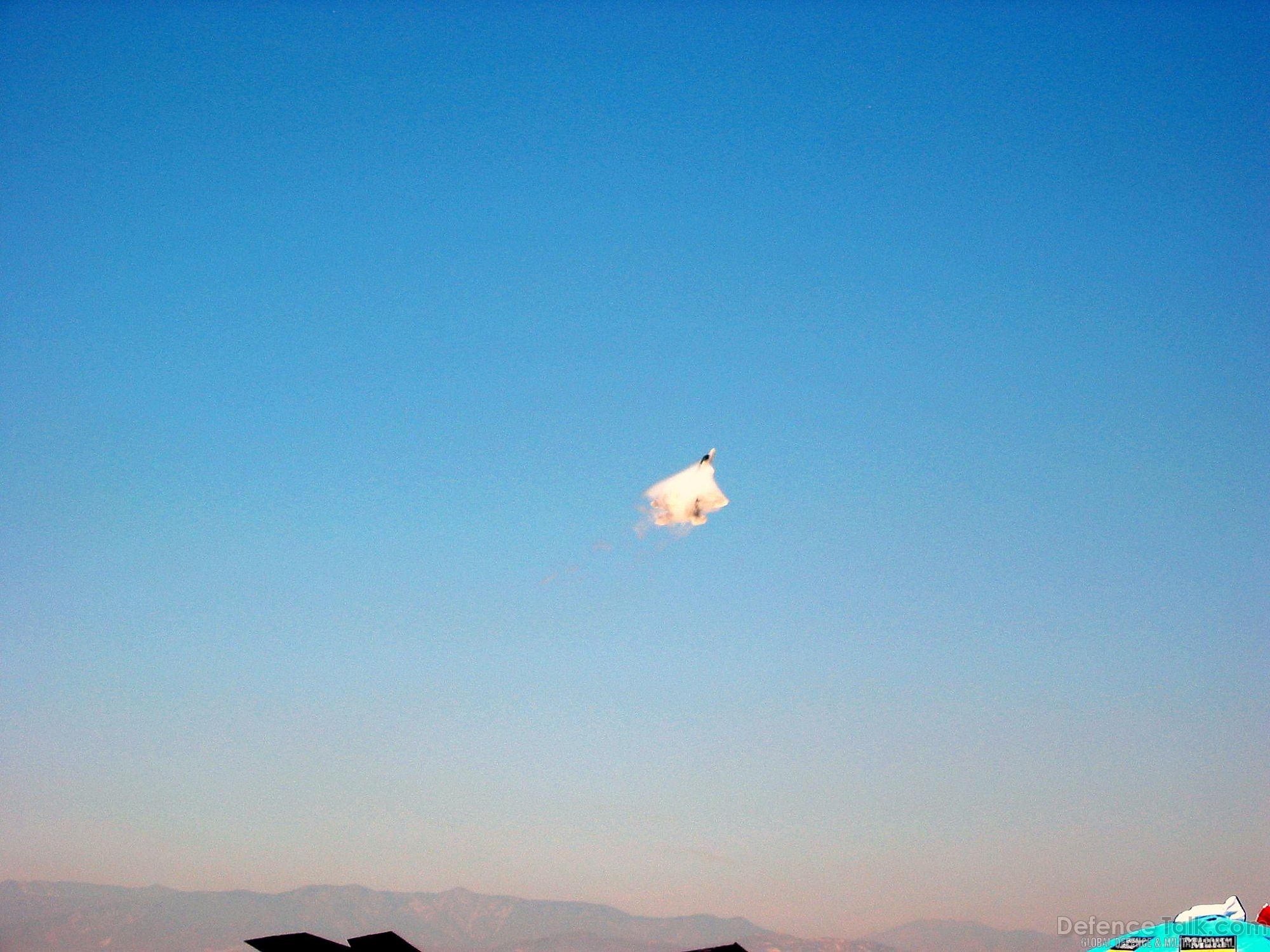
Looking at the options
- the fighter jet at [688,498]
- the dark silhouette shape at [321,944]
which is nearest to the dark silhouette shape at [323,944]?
the dark silhouette shape at [321,944]

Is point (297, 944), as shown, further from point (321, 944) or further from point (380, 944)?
point (380, 944)

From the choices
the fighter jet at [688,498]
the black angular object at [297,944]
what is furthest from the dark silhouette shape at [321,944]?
the fighter jet at [688,498]

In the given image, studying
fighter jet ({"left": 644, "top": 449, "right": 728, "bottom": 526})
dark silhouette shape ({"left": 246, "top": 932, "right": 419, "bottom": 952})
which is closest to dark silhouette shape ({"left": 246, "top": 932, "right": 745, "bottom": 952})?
dark silhouette shape ({"left": 246, "top": 932, "right": 419, "bottom": 952})

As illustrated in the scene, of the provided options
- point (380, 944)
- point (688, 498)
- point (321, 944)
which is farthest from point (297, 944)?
point (688, 498)

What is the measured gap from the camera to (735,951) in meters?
24.7

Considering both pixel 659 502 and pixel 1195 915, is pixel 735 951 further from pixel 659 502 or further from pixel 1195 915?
pixel 659 502

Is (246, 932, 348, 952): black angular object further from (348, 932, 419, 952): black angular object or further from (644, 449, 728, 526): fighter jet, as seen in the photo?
(644, 449, 728, 526): fighter jet

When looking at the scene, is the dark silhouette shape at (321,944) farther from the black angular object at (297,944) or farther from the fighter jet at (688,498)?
the fighter jet at (688,498)

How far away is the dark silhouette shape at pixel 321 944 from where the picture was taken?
22.2 m

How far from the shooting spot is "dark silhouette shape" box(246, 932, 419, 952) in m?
22.2

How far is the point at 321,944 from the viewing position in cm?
2255

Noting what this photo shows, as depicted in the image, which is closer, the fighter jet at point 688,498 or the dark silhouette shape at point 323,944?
the dark silhouette shape at point 323,944

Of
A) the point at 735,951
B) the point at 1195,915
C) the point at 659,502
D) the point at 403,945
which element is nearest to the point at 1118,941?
the point at 1195,915

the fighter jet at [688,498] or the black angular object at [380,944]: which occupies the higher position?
the fighter jet at [688,498]
